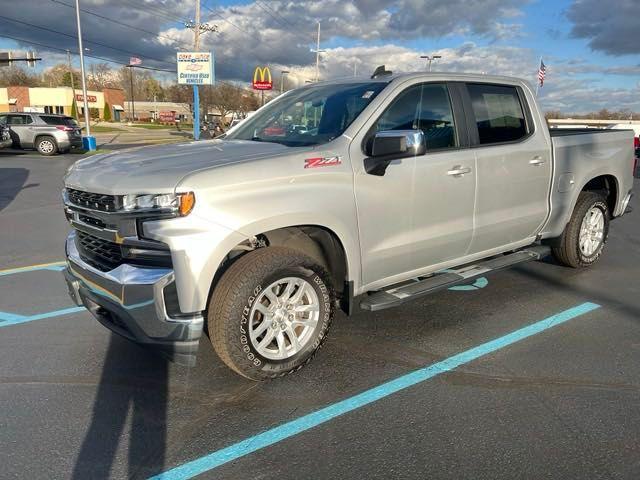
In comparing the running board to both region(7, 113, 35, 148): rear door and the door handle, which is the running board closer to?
the door handle

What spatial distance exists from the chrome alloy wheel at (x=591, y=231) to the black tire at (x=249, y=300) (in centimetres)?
355

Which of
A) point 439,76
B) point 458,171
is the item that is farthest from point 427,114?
point 458,171

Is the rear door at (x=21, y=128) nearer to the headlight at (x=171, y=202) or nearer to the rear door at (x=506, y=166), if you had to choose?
the rear door at (x=506, y=166)

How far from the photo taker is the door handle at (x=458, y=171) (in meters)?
3.95

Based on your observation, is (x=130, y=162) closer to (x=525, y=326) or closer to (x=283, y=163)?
(x=283, y=163)

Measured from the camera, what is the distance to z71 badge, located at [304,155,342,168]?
3.22m

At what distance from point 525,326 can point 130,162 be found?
328 centimetres

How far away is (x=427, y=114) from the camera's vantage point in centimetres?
402

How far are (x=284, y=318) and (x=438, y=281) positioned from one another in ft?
4.52

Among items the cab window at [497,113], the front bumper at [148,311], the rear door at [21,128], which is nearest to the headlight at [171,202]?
the front bumper at [148,311]

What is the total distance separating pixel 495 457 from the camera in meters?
2.57

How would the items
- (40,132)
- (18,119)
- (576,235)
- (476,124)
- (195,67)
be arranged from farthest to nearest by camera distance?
(195,67)
(18,119)
(40,132)
(576,235)
(476,124)

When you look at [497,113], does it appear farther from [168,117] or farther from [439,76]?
[168,117]

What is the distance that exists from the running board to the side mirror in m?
0.89
